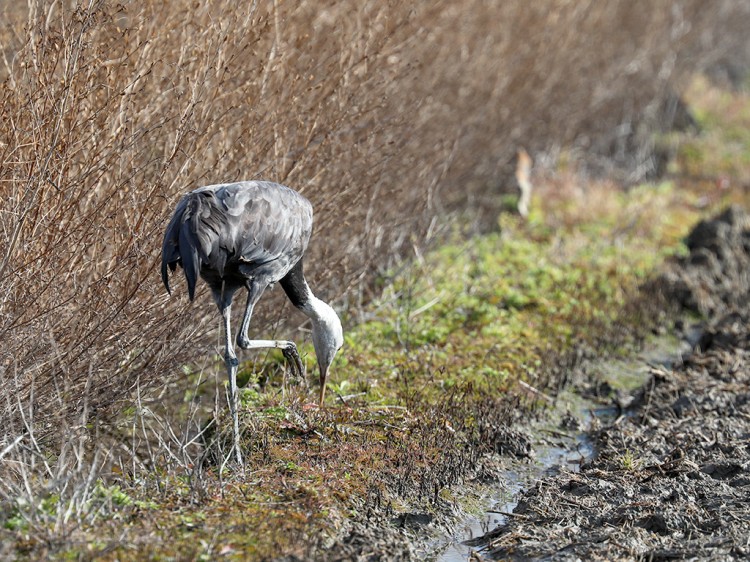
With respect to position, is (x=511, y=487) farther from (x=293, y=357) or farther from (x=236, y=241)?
(x=236, y=241)

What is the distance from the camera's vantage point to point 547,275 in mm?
9008

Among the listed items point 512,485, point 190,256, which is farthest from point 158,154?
point 512,485

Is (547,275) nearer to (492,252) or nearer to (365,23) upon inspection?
(492,252)

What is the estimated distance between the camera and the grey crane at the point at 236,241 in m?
4.98

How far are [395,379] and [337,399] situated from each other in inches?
24.3

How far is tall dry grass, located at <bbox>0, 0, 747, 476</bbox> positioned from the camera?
5.20m

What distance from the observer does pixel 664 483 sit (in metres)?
5.39

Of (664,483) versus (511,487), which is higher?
(664,483)

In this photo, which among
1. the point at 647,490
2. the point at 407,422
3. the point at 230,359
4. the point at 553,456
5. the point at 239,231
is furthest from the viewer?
the point at 553,456

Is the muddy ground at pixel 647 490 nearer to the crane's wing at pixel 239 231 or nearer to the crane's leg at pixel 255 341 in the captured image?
the crane's leg at pixel 255 341

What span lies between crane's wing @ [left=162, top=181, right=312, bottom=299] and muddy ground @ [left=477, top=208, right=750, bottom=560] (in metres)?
1.69

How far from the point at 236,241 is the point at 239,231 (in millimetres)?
52

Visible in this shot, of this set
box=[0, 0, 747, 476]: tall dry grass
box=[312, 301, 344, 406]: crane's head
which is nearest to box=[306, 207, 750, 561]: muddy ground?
box=[312, 301, 344, 406]: crane's head

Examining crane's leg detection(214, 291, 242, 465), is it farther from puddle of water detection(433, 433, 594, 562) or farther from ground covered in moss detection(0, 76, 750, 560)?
puddle of water detection(433, 433, 594, 562)
